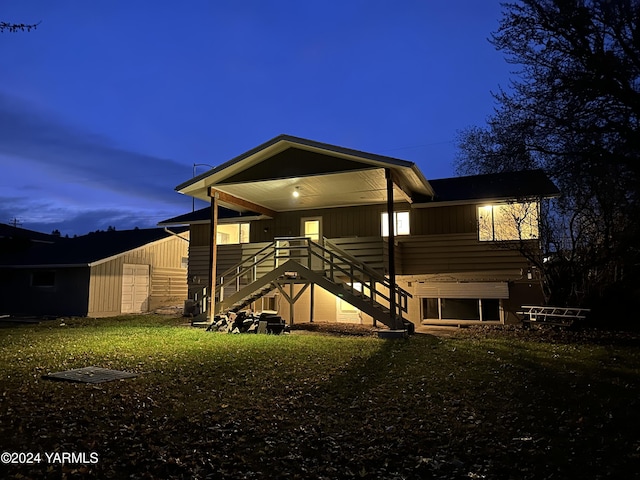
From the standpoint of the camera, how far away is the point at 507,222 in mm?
15562

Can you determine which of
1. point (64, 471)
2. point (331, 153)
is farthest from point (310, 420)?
point (331, 153)

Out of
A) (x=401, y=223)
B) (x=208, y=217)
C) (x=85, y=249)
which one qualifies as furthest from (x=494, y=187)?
(x=85, y=249)

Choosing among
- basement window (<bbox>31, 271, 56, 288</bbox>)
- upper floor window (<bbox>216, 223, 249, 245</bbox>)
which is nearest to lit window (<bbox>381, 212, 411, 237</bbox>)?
upper floor window (<bbox>216, 223, 249, 245</bbox>)

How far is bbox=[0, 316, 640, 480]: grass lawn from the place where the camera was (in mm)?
4375

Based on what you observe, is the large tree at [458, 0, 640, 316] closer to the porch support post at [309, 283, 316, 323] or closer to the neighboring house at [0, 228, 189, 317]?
the porch support post at [309, 283, 316, 323]

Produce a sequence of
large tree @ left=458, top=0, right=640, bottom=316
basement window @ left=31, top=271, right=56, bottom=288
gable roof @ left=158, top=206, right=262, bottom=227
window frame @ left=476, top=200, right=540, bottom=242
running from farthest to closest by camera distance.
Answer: basement window @ left=31, top=271, right=56, bottom=288, gable roof @ left=158, top=206, right=262, bottom=227, window frame @ left=476, top=200, right=540, bottom=242, large tree @ left=458, top=0, right=640, bottom=316

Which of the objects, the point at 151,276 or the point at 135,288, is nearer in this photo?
the point at 135,288

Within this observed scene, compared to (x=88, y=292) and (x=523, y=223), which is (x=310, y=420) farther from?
(x=88, y=292)

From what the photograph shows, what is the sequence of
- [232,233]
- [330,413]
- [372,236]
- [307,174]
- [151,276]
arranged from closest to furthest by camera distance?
[330,413] < [307,174] < [372,236] < [232,233] < [151,276]

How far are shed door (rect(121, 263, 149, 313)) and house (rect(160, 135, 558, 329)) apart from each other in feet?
22.4

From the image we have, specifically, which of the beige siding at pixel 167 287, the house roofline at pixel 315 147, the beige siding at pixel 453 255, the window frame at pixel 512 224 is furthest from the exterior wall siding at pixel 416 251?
the beige siding at pixel 167 287

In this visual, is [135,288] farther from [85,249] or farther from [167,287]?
[85,249]

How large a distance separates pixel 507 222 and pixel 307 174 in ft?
23.6

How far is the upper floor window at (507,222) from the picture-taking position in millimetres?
15344
